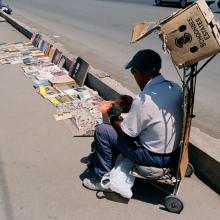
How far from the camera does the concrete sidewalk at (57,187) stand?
3.76 meters

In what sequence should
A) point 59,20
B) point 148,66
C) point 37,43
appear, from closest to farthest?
point 148,66 < point 37,43 < point 59,20

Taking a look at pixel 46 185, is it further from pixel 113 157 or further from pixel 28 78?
pixel 28 78

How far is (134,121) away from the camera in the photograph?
3.70 m

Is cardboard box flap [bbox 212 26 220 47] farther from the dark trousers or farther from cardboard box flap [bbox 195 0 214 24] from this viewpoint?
the dark trousers

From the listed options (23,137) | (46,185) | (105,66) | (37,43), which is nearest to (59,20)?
(37,43)

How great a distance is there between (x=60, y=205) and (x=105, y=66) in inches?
223

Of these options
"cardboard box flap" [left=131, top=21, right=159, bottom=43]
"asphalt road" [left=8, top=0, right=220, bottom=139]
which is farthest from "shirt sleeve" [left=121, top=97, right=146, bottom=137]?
"asphalt road" [left=8, top=0, right=220, bottom=139]

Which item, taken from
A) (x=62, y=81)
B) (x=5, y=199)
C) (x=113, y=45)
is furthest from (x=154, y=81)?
(x=113, y=45)

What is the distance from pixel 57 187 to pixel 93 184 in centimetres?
35

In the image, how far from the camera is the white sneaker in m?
4.06

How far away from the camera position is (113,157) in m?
4.14

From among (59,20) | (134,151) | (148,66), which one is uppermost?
(148,66)

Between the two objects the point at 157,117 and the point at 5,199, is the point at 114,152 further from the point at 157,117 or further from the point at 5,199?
the point at 5,199

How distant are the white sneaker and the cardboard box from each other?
4.67 feet
